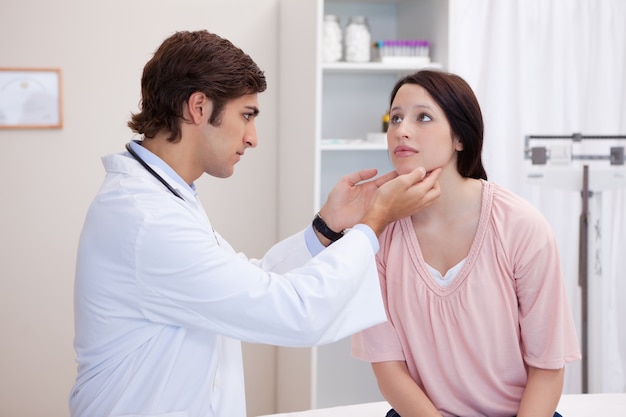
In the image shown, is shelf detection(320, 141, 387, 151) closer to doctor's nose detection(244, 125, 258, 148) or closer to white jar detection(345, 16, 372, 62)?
white jar detection(345, 16, 372, 62)

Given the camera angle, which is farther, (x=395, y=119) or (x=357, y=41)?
(x=357, y=41)

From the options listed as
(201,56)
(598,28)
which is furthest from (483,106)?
(201,56)

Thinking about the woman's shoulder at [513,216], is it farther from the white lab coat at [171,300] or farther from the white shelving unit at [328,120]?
the white shelving unit at [328,120]

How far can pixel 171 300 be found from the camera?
1473 millimetres

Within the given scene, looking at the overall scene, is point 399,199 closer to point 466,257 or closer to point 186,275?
point 466,257

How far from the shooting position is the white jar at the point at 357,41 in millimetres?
2863

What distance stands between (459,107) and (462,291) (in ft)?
1.38

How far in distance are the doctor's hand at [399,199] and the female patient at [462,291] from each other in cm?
10

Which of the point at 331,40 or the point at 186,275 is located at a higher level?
the point at 331,40

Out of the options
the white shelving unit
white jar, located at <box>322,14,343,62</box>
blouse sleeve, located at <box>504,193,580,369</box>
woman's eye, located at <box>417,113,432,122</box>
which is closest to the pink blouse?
blouse sleeve, located at <box>504,193,580,369</box>

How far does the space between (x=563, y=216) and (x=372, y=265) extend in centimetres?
190

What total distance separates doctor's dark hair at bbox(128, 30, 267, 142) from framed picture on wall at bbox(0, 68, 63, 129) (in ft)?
4.82

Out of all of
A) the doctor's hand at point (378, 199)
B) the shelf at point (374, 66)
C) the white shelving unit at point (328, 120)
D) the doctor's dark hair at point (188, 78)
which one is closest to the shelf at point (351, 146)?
the white shelving unit at point (328, 120)

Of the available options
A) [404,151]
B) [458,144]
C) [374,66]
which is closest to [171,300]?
[404,151]
